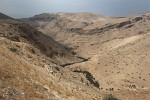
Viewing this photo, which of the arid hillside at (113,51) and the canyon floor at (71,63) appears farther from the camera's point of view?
the arid hillside at (113,51)

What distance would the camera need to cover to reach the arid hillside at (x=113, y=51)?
171ft

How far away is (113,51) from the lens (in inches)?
3447

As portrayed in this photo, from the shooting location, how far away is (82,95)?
26.5 metres

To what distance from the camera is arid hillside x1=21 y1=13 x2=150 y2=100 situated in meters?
52.2

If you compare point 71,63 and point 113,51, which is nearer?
point 71,63

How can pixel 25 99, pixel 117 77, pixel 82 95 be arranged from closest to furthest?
pixel 25 99, pixel 82 95, pixel 117 77

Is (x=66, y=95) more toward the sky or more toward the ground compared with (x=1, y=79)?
more toward the ground

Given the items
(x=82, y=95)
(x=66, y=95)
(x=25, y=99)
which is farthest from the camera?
(x=82, y=95)

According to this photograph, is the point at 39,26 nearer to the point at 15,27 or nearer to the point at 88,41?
the point at 88,41

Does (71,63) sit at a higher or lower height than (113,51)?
higher

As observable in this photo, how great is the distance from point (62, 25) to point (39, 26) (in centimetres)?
1651

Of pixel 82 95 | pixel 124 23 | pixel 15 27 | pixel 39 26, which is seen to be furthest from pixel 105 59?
pixel 39 26

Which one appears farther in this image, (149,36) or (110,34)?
(110,34)

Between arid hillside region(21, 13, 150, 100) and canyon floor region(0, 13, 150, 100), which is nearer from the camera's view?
canyon floor region(0, 13, 150, 100)
